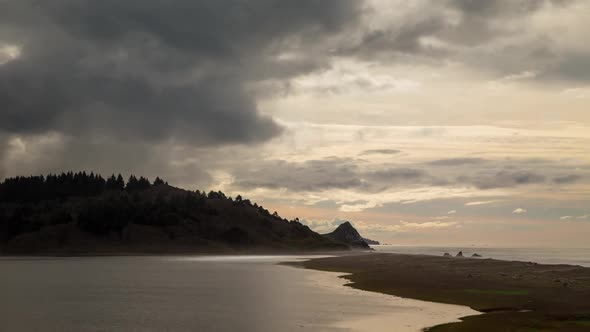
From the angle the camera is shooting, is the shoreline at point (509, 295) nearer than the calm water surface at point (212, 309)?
Yes

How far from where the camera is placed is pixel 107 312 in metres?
44.2

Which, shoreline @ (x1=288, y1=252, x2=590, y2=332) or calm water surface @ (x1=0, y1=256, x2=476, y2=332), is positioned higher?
shoreline @ (x1=288, y1=252, x2=590, y2=332)

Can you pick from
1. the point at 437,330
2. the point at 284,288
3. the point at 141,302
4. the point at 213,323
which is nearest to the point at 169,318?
the point at 213,323

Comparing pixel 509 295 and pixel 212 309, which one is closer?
pixel 212 309

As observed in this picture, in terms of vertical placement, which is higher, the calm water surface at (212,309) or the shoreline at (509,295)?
the shoreline at (509,295)

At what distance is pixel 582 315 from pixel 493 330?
907 cm

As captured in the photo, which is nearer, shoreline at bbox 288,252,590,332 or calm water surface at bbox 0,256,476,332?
shoreline at bbox 288,252,590,332

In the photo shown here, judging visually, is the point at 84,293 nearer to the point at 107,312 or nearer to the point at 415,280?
the point at 107,312

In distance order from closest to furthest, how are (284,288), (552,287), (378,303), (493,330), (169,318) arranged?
1. (493,330)
2. (169,318)
3. (378,303)
4. (552,287)
5. (284,288)

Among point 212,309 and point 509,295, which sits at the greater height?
point 509,295

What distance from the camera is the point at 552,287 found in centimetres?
5812

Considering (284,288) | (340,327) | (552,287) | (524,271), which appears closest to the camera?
(340,327)

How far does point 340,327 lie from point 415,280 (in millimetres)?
39292

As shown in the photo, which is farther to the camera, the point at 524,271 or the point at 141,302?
the point at 524,271
